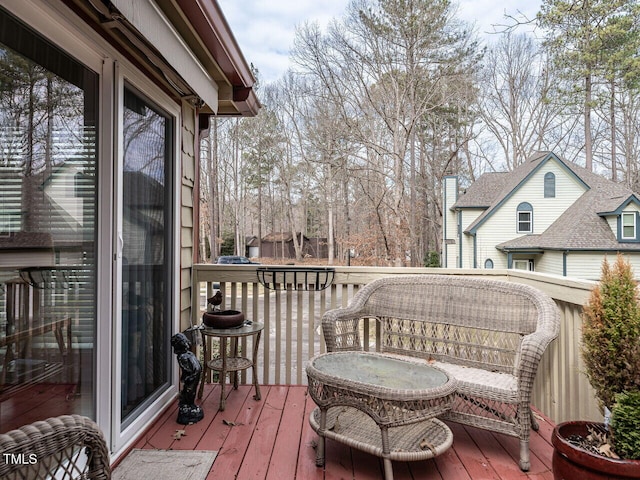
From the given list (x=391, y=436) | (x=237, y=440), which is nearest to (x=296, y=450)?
(x=237, y=440)

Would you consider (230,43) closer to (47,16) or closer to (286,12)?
(47,16)

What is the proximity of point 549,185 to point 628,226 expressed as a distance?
8.63 feet

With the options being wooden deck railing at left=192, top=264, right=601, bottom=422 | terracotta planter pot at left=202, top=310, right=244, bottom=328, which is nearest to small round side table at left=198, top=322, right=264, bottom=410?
terracotta planter pot at left=202, top=310, right=244, bottom=328

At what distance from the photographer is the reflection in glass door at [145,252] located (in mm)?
2137

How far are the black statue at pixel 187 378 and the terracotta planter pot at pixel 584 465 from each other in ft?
6.28

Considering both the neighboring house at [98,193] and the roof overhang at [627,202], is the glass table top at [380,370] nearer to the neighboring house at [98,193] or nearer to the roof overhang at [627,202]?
the neighboring house at [98,193]

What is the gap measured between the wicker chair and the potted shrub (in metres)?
1.75

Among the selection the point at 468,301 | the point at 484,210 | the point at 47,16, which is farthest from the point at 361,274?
the point at 484,210

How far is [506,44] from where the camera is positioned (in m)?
12.6

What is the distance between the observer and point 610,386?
1773mm

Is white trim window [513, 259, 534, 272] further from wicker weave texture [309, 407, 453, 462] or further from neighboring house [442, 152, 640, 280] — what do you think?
wicker weave texture [309, 407, 453, 462]

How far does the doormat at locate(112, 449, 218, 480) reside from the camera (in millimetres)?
1916

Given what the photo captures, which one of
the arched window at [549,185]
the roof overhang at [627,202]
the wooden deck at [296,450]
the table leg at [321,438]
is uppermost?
the arched window at [549,185]

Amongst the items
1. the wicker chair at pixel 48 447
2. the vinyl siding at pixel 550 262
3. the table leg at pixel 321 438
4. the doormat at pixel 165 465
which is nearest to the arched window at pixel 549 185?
the vinyl siding at pixel 550 262
